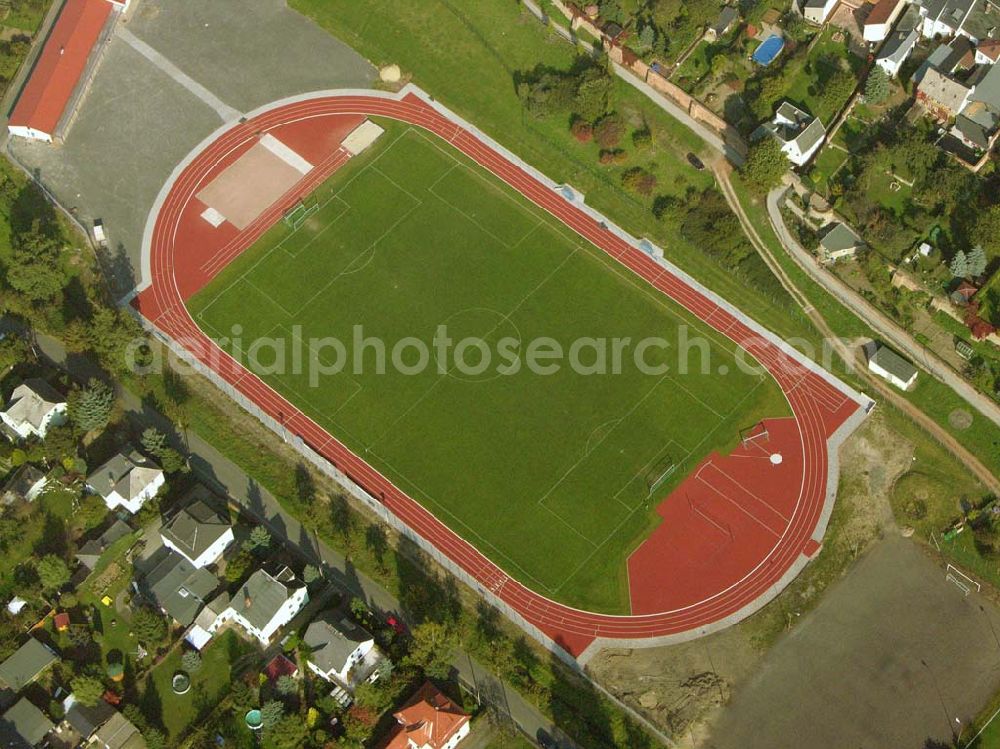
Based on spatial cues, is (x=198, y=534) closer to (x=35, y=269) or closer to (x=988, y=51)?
(x=35, y=269)

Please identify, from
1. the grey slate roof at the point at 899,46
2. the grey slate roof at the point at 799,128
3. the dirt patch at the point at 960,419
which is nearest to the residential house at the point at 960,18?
the grey slate roof at the point at 899,46

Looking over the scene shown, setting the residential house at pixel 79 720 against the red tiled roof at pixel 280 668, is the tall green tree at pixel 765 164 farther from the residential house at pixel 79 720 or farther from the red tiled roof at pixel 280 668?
the residential house at pixel 79 720

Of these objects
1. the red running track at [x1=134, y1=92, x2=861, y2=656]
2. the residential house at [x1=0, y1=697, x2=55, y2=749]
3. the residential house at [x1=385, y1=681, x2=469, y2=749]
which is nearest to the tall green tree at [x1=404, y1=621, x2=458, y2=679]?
the residential house at [x1=385, y1=681, x2=469, y2=749]

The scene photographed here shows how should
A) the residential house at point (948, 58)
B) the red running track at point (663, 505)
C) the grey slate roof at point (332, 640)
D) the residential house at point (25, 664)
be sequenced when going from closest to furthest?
the grey slate roof at point (332, 640) → the residential house at point (25, 664) → the red running track at point (663, 505) → the residential house at point (948, 58)

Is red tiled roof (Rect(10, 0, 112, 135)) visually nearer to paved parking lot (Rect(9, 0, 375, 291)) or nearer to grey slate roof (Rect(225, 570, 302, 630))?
paved parking lot (Rect(9, 0, 375, 291))

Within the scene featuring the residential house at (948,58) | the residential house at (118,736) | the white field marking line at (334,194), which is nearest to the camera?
the residential house at (118,736)

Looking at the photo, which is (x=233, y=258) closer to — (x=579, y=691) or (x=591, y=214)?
(x=591, y=214)
